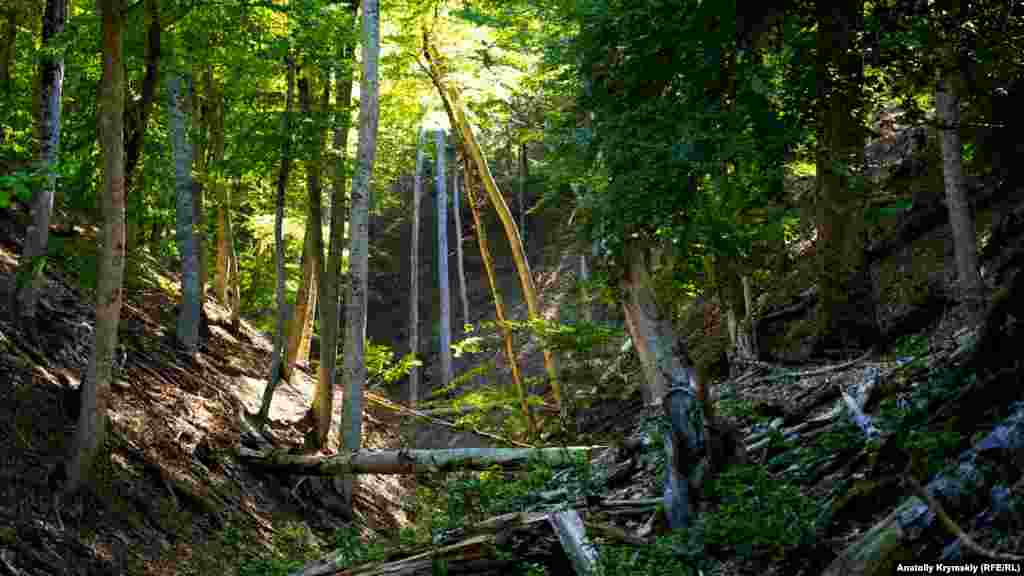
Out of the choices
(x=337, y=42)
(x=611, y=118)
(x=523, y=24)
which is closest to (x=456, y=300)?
(x=523, y=24)

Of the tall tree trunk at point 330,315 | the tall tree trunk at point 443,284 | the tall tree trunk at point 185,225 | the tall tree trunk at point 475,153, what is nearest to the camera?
the tall tree trunk at point 330,315

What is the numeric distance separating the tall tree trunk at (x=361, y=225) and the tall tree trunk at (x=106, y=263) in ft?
12.8

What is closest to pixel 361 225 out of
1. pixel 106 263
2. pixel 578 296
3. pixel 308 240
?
pixel 106 263

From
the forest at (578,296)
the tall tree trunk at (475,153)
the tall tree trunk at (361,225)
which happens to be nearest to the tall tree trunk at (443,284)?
the forest at (578,296)

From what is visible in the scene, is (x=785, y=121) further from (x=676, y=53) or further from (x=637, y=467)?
(x=637, y=467)

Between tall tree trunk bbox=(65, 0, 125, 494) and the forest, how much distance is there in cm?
3

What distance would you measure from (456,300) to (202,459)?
30.6 meters

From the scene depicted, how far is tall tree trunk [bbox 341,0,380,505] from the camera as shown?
1139 cm

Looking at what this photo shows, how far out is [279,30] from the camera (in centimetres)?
1021

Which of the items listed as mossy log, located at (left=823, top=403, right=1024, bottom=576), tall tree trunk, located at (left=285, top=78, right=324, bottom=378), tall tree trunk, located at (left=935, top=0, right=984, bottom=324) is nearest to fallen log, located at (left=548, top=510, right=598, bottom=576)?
mossy log, located at (left=823, top=403, right=1024, bottom=576)

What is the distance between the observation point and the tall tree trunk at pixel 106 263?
25.0 feet

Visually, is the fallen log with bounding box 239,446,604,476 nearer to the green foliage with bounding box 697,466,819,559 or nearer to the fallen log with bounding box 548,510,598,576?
the fallen log with bounding box 548,510,598,576

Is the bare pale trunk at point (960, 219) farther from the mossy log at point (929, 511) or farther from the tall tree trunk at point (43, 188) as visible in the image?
→ the tall tree trunk at point (43, 188)

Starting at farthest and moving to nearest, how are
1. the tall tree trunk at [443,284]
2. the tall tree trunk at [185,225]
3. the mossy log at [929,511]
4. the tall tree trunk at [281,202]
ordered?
the tall tree trunk at [443,284], the tall tree trunk at [185,225], the tall tree trunk at [281,202], the mossy log at [929,511]
